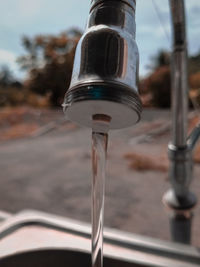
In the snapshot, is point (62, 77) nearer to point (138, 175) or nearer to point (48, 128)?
point (48, 128)

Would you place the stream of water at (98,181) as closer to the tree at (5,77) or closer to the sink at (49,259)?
the sink at (49,259)

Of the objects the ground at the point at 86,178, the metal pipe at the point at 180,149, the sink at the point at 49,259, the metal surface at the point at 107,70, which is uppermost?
the ground at the point at 86,178

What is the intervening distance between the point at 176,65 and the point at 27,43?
26.1 ft

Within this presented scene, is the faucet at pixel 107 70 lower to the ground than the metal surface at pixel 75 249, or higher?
higher

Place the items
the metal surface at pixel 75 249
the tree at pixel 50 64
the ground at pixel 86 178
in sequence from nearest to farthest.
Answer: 1. the metal surface at pixel 75 249
2. the ground at pixel 86 178
3. the tree at pixel 50 64

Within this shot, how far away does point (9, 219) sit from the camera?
0.53 metres

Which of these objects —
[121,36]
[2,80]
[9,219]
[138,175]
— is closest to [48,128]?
[138,175]

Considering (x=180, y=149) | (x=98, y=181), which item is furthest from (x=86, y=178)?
(x=98, y=181)

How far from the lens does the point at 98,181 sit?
28 cm

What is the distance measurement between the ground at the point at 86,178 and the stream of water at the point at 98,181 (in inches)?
19.1

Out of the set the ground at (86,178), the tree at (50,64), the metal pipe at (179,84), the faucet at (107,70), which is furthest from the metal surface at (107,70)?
the tree at (50,64)

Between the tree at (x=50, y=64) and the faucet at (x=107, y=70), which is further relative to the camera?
the tree at (x=50, y=64)

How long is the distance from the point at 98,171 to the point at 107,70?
0.37 ft

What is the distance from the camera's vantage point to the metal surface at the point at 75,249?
16.3 inches
